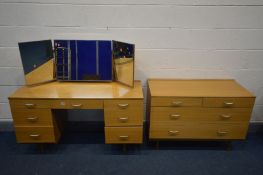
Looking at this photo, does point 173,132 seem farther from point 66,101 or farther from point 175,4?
→ point 175,4

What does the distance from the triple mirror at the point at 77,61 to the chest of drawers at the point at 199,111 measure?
0.36 m

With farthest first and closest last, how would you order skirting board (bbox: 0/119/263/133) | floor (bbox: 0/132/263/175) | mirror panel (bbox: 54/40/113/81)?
skirting board (bbox: 0/119/263/133) → mirror panel (bbox: 54/40/113/81) → floor (bbox: 0/132/263/175)

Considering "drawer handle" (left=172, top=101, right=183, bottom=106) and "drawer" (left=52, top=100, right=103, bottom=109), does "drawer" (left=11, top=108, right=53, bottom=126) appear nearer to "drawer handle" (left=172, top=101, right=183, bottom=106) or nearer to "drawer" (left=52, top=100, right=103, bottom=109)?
"drawer" (left=52, top=100, right=103, bottom=109)

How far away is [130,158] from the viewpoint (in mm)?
2141

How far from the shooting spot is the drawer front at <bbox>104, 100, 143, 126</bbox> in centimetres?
191

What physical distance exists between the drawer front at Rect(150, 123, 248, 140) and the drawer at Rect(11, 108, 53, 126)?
3.19ft

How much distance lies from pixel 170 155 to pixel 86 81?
3.72ft

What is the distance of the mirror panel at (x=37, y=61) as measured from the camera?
2.04 meters

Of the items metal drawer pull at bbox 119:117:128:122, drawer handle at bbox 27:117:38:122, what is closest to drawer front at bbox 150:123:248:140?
metal drawer pull at bbox 119:117:128:122

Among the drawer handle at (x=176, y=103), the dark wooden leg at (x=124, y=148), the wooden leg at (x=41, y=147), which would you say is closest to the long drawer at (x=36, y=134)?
the wooden leg at (x=41, y=147)

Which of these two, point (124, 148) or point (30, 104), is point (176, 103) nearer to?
point (124, 148)

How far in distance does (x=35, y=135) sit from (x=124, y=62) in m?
1.09

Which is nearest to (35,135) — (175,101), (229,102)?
(175,101)

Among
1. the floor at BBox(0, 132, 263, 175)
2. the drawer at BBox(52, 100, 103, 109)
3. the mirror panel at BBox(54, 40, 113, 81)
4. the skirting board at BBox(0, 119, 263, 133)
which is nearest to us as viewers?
the drawer at BBox(52, 100, 103, 109)
